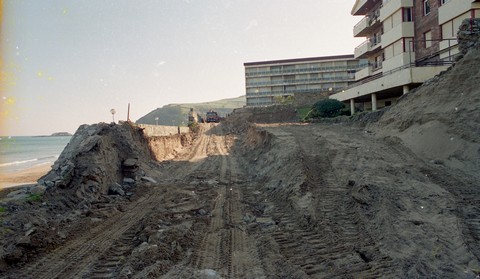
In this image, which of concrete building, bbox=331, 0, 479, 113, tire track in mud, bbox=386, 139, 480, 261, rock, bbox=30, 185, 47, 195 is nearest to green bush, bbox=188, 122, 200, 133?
concrete building, bbox=331, 0, 479, 113

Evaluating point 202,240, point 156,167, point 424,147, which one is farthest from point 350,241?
point 156,167

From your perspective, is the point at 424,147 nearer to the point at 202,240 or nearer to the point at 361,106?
the point at 202,240

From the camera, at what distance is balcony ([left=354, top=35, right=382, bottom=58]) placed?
108 feet

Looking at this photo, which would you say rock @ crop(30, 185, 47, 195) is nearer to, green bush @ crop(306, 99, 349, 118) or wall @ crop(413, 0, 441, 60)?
wall @ crop(413, 0, 441, 60)

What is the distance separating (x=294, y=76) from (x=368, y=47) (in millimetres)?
40928

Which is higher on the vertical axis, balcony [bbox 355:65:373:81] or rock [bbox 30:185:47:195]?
balcony [bbox 355:65:373:81]

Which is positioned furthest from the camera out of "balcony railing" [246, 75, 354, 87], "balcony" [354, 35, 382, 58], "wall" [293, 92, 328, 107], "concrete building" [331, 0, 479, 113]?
"balcony railing" [246, 75, 354, 87]

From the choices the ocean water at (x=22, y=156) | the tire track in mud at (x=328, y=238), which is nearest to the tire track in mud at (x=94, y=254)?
the tire track in mud at (x=328, y=238)

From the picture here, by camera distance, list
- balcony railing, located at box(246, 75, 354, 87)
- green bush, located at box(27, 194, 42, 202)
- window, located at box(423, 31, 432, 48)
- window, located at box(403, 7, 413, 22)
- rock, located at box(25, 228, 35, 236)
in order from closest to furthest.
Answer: rock, located at box(25, 228, 35, 236) < green bush, located at box(27, 194, 42, 202) < window, located at box(423, 31, 432, 48) < window, located at box(403, 7, 413, 22) < balcony railing, located at box(246, 75, 354, 87)

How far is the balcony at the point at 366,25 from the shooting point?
109 feet

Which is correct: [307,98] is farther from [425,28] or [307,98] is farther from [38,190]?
[38,190]

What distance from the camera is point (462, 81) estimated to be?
12.4 meters

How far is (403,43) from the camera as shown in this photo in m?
27.0

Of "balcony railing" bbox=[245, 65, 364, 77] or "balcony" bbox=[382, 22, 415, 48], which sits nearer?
"balcony" bbox=[382, 22, 415, 48]
